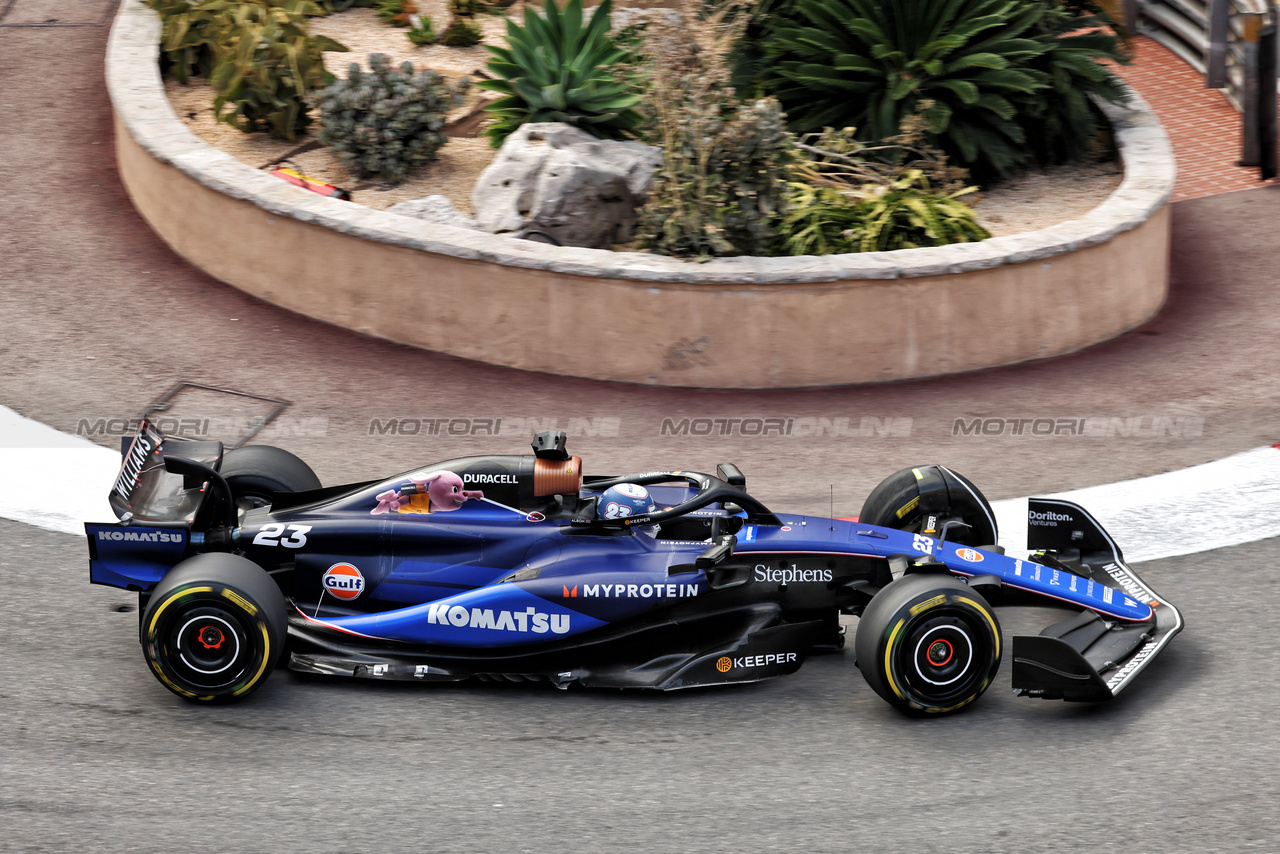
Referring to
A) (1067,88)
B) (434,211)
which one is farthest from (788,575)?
(1067,88)

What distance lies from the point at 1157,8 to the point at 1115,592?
1302 centimetres

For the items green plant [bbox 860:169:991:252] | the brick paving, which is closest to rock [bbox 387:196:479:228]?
green plant [bbox 860:169:991:252]

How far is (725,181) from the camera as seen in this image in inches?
388

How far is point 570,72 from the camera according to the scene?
11.0m

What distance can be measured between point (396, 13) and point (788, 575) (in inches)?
407

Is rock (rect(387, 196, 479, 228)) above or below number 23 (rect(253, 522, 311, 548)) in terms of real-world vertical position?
below

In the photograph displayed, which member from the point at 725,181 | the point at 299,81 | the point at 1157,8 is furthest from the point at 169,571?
the point at 1157,8

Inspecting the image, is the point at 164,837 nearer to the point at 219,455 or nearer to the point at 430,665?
the point at 430,665

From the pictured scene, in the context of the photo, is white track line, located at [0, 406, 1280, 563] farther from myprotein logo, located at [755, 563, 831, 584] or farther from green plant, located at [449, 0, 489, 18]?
green plant, located at [449, 0, 489, 18]

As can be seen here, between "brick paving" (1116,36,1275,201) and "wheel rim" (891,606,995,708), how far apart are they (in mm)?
8651

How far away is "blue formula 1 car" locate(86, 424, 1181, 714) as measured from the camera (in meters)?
5.70

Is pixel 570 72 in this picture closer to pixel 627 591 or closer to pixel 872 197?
pixel 872 197

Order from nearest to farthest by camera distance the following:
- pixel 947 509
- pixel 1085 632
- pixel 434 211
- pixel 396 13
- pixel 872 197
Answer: pixel 1085 632
pixel 947 509
pixel 434 211
pixel 872 197
pixel 396 13

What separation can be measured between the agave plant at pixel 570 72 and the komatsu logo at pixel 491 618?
606cm
